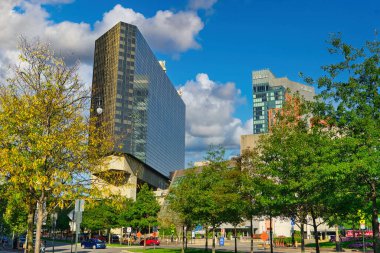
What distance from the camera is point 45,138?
56.9 ft

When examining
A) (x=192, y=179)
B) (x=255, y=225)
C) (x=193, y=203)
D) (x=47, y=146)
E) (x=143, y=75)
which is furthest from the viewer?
(x=143, y=75)

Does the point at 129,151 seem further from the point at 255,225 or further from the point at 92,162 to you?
the point at 92,162

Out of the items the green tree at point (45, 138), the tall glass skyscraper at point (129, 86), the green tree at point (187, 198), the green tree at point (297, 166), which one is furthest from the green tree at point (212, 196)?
the tall glass skyscraper at point (129, 86)

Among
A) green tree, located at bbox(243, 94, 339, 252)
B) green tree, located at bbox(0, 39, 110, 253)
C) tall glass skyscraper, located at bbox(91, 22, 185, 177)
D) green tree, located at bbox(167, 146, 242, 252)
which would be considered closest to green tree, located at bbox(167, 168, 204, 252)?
green tree, located at bbox(167, 146, 242, 252)

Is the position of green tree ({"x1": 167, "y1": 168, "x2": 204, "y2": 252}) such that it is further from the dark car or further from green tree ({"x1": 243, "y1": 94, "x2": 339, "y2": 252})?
the dark car

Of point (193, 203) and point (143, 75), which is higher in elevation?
point (143, 75)

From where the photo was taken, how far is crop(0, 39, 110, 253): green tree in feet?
57.5

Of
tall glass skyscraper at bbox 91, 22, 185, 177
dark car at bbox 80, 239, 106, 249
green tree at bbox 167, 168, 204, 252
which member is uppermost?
tall glass skyscraper at bbox 91, 22, 185, 177

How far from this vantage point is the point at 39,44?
19250 mm

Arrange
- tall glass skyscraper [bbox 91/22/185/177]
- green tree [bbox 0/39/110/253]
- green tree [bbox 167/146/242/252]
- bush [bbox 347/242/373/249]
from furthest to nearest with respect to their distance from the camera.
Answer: tall glass skyscraper [bbox 91/22/185/177] < bush [bbox 347/242/373/249] < green tree [bbox 167/146/242/252] < green tree [bbox 0/39/110/253]

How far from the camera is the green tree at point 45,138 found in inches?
690

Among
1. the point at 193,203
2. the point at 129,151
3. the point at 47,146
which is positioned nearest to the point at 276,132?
the point at 193,203

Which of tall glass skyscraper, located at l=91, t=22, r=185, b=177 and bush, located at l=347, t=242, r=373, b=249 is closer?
bush, located at l=347, t=242, r=373, b=249

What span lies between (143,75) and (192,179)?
107010 mm
